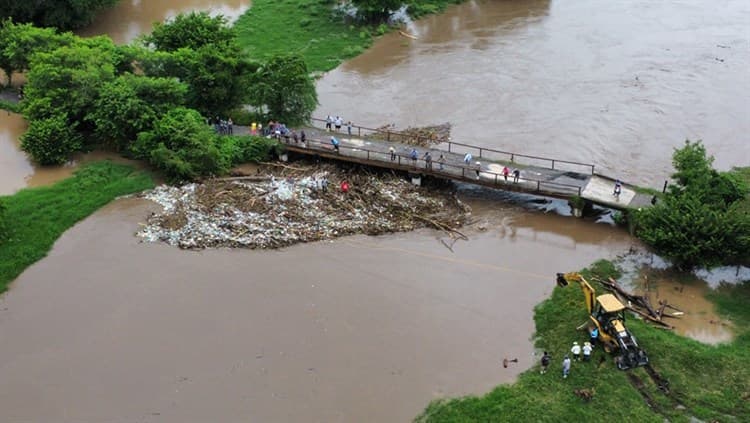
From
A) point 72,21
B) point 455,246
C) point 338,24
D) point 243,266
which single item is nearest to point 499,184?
point 455,246

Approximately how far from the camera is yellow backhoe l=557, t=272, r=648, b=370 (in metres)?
27.1

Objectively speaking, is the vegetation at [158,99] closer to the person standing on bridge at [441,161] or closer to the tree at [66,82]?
the tree at [66,82]

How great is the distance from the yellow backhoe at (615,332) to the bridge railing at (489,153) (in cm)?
1247

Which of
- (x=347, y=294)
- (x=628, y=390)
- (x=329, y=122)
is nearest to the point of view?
(x=628, y=390)

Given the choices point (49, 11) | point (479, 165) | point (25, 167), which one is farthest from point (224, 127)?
point (49, 11)

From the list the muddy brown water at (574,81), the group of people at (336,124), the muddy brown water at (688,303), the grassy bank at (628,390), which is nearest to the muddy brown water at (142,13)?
the muddy brown water at (574,81)

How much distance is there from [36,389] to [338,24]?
4440 cm

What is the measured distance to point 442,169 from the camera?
128 feet

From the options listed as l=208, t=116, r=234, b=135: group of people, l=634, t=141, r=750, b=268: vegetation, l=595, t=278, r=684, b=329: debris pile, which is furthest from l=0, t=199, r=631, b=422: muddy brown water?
l=208, t=116, r=234, b=135: group of people

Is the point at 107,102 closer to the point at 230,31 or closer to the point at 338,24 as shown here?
the point at 230,31

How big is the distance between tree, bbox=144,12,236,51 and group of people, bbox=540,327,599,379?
3087 centimetres

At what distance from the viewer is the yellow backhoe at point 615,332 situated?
1065 inches

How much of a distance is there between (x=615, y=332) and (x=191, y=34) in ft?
112

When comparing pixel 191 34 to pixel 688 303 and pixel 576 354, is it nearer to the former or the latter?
pixel 576 354
